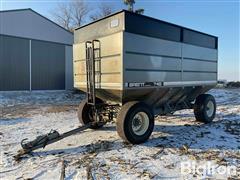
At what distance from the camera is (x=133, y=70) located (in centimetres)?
480

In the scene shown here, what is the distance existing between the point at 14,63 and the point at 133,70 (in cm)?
1383

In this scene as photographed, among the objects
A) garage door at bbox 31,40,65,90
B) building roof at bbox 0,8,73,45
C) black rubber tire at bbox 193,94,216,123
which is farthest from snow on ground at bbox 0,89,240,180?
building roof at bbox 0,8,73,45

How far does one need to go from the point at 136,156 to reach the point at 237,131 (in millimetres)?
3185

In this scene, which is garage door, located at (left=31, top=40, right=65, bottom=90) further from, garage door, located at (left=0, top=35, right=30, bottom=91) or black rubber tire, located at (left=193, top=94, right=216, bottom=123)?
black rubber tire, located at (left=193, top=94, right=216, bottom=123)

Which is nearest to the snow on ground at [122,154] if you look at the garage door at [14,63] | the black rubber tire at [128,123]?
the black rubber tire at [128,123]

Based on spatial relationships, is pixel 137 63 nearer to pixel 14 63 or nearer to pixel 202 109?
pixel 202 109

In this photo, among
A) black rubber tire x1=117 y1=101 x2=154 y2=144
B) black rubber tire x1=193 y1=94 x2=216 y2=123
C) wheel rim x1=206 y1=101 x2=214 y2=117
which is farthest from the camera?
wheel rim x1=206 y1=101 x2=214 y2=117

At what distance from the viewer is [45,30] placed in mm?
18016

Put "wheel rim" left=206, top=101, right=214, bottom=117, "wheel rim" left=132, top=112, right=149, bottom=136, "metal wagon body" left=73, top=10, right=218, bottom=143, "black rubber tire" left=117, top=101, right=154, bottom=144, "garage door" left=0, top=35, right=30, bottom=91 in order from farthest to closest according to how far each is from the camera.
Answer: "garage door" left=0, top=35, right=30, bottom=91 → "wheel rim" left=206, top=101, right=214, bottom=117 → "wheel rim" left=132, top=112, right=149, bottom=136 → "metal wagon body" left=73, top=10, right=218, bottom=143 → "black rubber tire" left=117, top=101, right=154, bottom=144

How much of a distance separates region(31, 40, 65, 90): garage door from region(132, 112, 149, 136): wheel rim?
1388 cm

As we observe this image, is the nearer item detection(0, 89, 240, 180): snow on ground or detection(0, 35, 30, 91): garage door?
detection(0, 89, 240, 180): snow on ground

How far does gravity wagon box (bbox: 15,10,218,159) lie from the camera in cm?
469

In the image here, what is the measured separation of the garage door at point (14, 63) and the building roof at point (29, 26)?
0.55 meters

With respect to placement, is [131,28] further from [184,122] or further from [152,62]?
[184,122]
